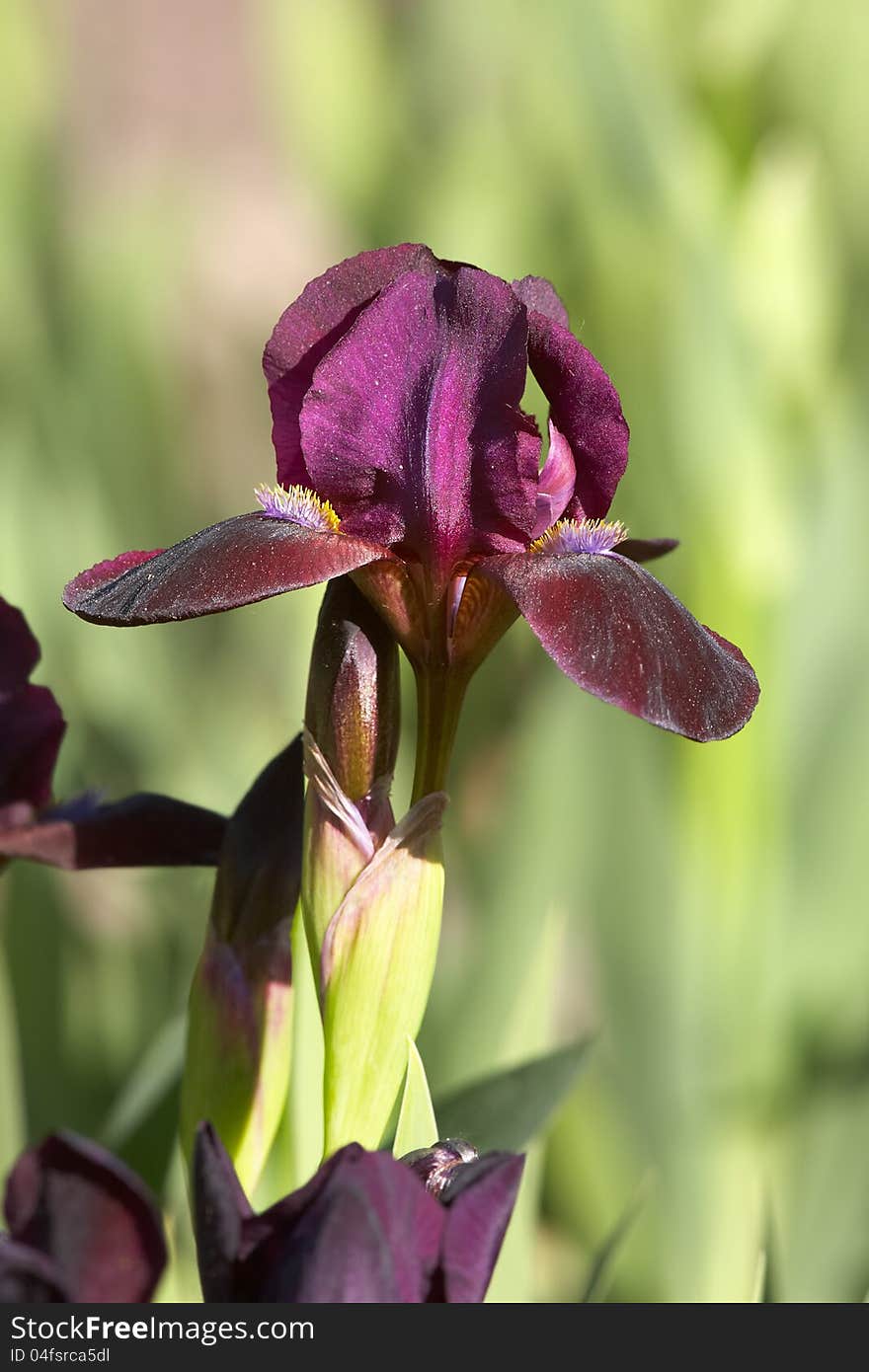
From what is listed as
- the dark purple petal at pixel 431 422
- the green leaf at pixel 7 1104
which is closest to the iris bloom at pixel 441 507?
the dark purple petal at pixel 431 422

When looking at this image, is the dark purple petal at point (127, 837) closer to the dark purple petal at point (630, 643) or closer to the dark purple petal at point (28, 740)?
the dark purple petal at point (28, 740)

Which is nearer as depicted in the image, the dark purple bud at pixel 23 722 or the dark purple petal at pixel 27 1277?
the dark purple petal at pixel 27 1277

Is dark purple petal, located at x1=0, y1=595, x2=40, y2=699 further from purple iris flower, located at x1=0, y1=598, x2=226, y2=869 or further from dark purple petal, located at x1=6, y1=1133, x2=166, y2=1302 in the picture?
dark purple petal, located at x1=6, y1=1133, x2=166, y2=1302

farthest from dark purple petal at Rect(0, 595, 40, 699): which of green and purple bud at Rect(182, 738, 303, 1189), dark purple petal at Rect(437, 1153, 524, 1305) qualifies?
dark purple petal at Rect(437, 1153, 524, 1305)

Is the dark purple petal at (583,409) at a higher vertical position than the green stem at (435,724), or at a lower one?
higher

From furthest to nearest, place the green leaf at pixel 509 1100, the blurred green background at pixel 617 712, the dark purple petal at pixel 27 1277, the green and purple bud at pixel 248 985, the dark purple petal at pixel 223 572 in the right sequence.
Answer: the blurred green background at pixel 617 712
the green leaf at pixel 509 1100
the green and purple bud at pixel 248 985
the dark purple petal at pixel 223 572
the dark purple petal at pixel 27 1277

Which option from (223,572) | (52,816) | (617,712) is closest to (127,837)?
(52,816)
